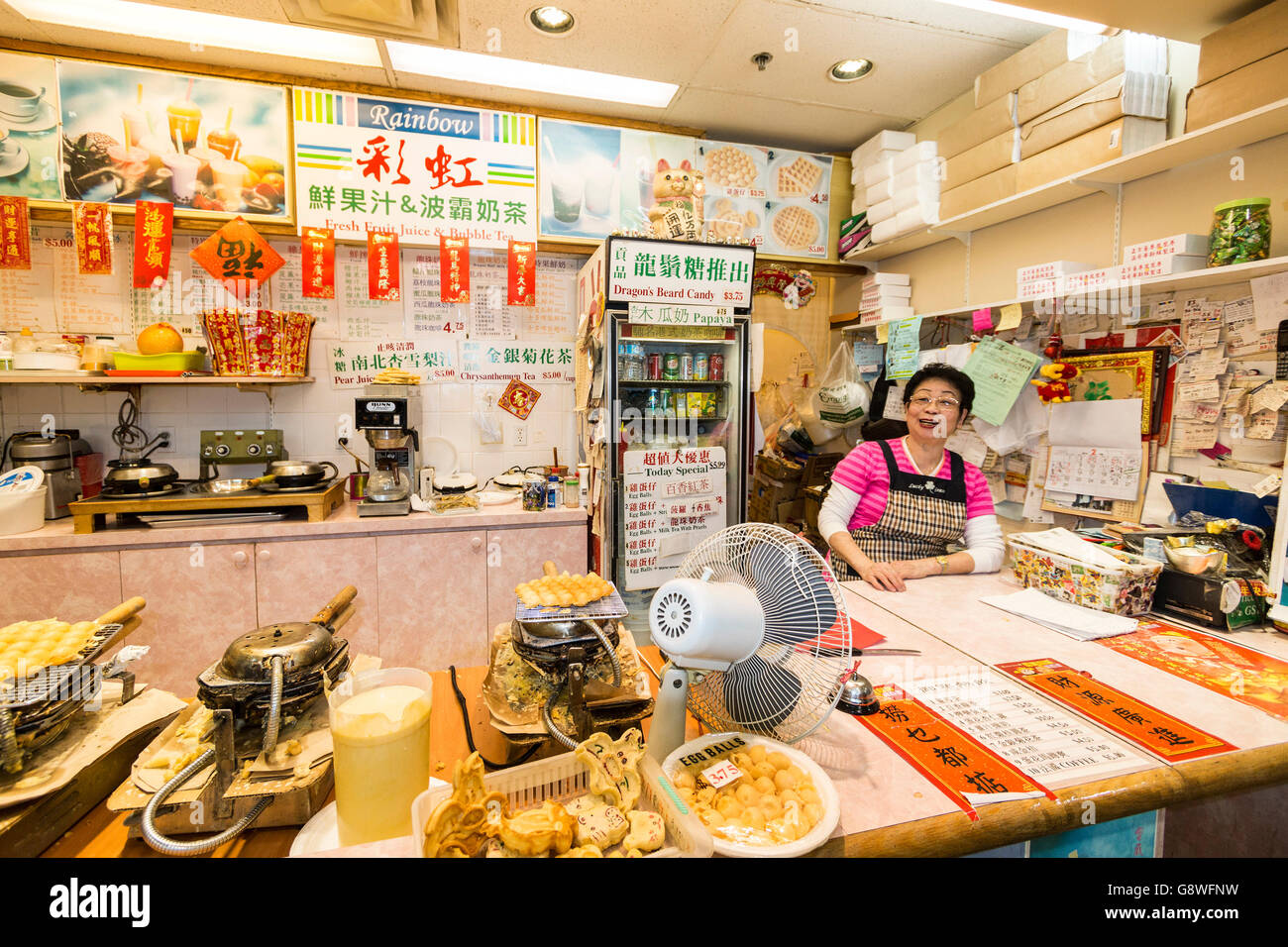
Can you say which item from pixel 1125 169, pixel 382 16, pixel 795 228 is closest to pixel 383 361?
pixel 382 16

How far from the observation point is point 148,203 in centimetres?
304

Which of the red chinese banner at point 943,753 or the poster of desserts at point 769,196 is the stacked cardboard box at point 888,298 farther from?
the red chinese banner at point 943,753

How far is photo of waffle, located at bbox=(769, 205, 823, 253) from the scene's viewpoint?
4215 mm

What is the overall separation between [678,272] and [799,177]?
1475 millimetres

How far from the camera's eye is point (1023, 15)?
2857 millimetres

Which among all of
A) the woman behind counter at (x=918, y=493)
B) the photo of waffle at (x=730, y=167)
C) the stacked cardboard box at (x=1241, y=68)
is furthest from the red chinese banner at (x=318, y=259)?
the stacked cardboard box at (x=1241, y=68)

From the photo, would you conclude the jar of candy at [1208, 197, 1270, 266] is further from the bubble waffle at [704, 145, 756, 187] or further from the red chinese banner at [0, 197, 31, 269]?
the red chinese banner at [0, 197, 31, 269]

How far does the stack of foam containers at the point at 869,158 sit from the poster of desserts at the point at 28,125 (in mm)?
4670

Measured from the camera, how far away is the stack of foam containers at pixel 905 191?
3574 mm

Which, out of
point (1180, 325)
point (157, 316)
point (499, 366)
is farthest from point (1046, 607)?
point (157, 316)

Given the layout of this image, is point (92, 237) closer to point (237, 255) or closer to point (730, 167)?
point (237, 255)

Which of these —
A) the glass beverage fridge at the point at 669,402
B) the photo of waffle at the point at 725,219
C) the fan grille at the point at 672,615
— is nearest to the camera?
the fan grille at the point at 672,615

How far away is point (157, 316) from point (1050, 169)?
15.9 ft
